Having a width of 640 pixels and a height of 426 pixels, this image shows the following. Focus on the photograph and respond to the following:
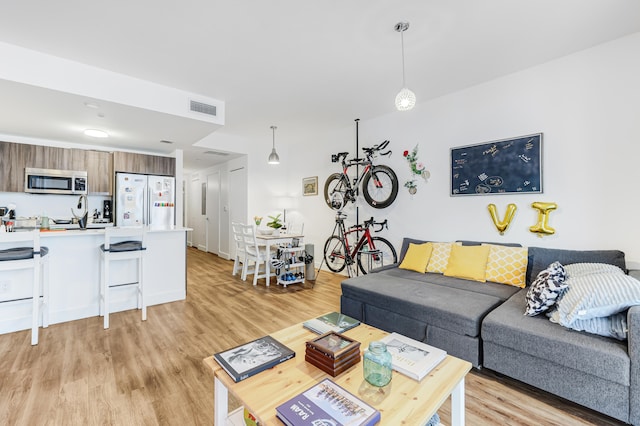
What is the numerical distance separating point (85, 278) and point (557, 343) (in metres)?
4.41

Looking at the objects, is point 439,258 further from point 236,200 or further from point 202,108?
point 236,200

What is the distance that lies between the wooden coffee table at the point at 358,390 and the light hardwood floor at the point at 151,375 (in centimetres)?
51

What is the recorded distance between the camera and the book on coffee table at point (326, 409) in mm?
992

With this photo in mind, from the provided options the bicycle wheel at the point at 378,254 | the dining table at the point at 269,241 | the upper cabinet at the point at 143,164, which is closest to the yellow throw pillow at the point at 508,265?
the bicycle wheel at the point at 378,254

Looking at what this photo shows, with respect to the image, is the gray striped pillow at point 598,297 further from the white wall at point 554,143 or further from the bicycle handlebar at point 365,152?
the bicycle handlebar at point 365,152

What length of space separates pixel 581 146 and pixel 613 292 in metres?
1.65

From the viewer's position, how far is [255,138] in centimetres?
581

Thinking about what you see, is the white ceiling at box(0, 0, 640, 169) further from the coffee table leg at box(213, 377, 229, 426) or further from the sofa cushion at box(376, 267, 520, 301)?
the coffee table leg at box(213, 377, 229, 426)

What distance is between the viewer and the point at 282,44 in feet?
8.12

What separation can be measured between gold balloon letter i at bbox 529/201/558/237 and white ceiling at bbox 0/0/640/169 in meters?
1.45

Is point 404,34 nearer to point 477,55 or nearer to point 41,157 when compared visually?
point 477,55

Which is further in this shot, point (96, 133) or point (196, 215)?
point (196, 215)

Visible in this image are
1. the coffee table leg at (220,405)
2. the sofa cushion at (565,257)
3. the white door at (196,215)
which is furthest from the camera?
the white door at (196,215)

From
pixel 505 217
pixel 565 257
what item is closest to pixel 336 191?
pixel 505 217
